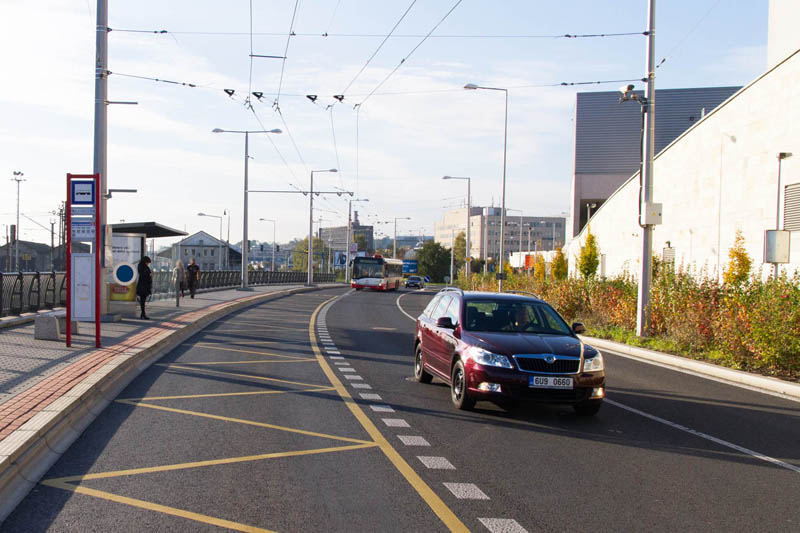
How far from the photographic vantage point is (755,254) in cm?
2817

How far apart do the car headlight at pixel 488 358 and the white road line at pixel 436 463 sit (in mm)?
2181

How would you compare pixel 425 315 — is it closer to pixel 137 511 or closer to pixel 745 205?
pixel 137 511

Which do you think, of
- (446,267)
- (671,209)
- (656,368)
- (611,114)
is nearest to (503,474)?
(656,368)

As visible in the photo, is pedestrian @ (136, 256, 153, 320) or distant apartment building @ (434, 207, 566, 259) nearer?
pedestrian @ (136, 256, 153, 320)

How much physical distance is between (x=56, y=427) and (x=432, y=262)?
126 meters

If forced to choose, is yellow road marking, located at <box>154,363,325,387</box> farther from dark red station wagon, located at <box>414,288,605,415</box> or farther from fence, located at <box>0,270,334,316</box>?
fence, located at <box>0,270,334,316</box>

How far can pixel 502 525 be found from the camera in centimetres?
504

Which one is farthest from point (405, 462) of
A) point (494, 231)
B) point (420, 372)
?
point (494, 231)

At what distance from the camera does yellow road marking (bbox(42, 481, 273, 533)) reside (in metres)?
4.99

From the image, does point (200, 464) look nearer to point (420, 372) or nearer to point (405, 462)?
point (405, 462)

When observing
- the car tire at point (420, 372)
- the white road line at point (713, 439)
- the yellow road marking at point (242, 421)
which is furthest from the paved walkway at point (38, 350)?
the white road line at point (713, 439)

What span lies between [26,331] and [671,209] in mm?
29857

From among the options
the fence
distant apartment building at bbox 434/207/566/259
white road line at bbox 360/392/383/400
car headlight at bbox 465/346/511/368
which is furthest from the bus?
distant apartment building at bbox 434/207/566/259

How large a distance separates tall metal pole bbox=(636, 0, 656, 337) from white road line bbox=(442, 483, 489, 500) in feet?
44.1
